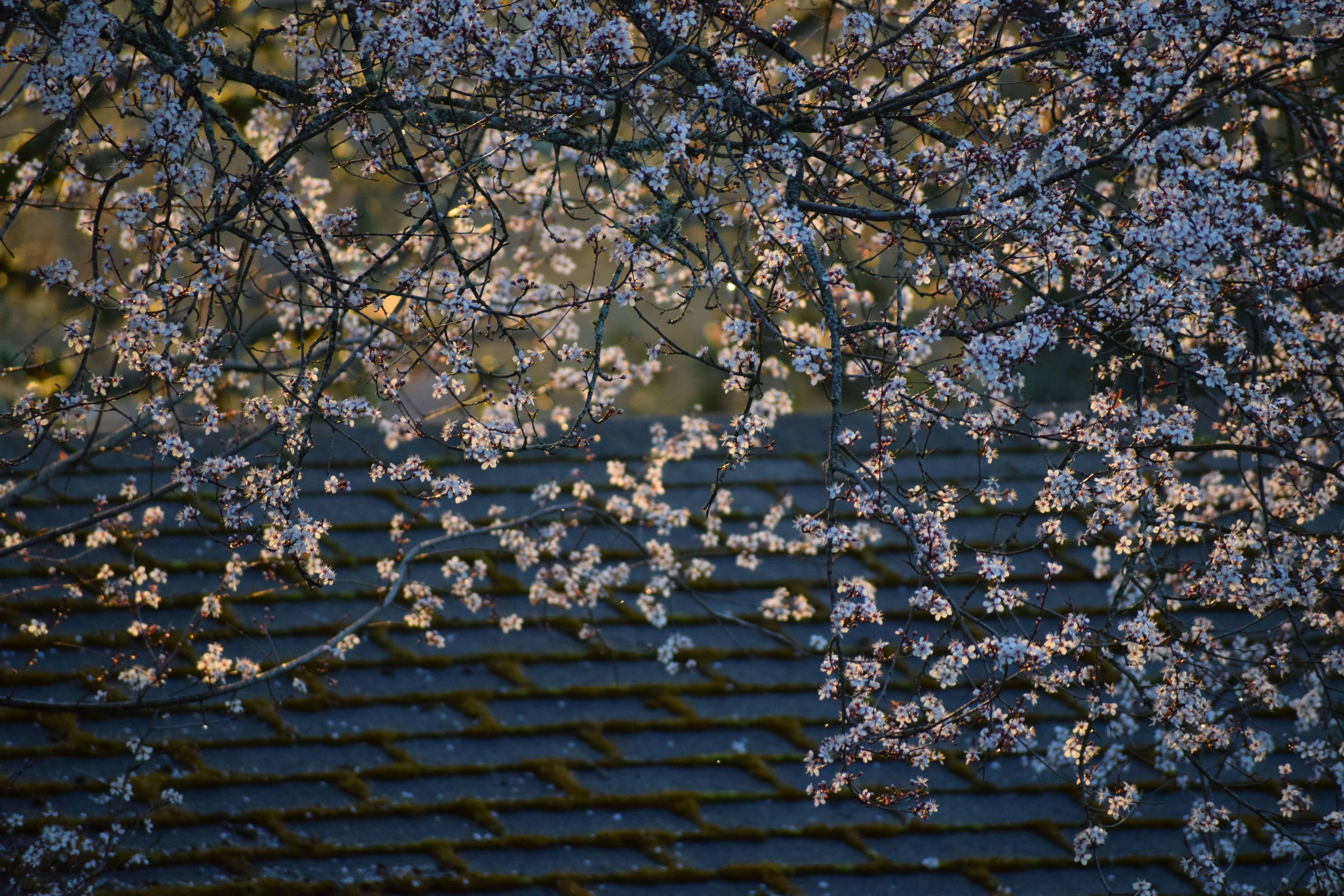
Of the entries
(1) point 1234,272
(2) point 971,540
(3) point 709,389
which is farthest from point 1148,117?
(3) point 709,389

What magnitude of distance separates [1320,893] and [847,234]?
2.93m

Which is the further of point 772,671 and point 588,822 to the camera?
point 772,671

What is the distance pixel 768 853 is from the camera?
3543mm

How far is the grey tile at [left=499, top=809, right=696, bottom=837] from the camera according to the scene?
3.51 metres

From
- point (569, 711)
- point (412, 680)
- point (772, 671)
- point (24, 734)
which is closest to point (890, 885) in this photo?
point (772, 671)

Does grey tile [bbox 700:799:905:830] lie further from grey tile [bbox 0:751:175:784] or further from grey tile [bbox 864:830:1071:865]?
grey tile [bbox 0:751:175:784]

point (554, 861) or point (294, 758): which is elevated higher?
point (294, 758)

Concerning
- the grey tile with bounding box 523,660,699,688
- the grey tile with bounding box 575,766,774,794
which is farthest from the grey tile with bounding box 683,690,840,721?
the grey tile with bounding box 575,766,774,794

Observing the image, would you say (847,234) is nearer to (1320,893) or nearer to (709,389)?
(1320,893)

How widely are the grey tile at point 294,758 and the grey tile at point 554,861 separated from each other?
0.57 meters

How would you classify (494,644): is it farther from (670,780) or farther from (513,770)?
(670,780)

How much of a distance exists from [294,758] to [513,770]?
32.9 inches

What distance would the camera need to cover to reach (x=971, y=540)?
4.70m

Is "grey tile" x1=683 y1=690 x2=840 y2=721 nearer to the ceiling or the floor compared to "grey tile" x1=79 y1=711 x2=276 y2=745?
nearer to the ceiling
